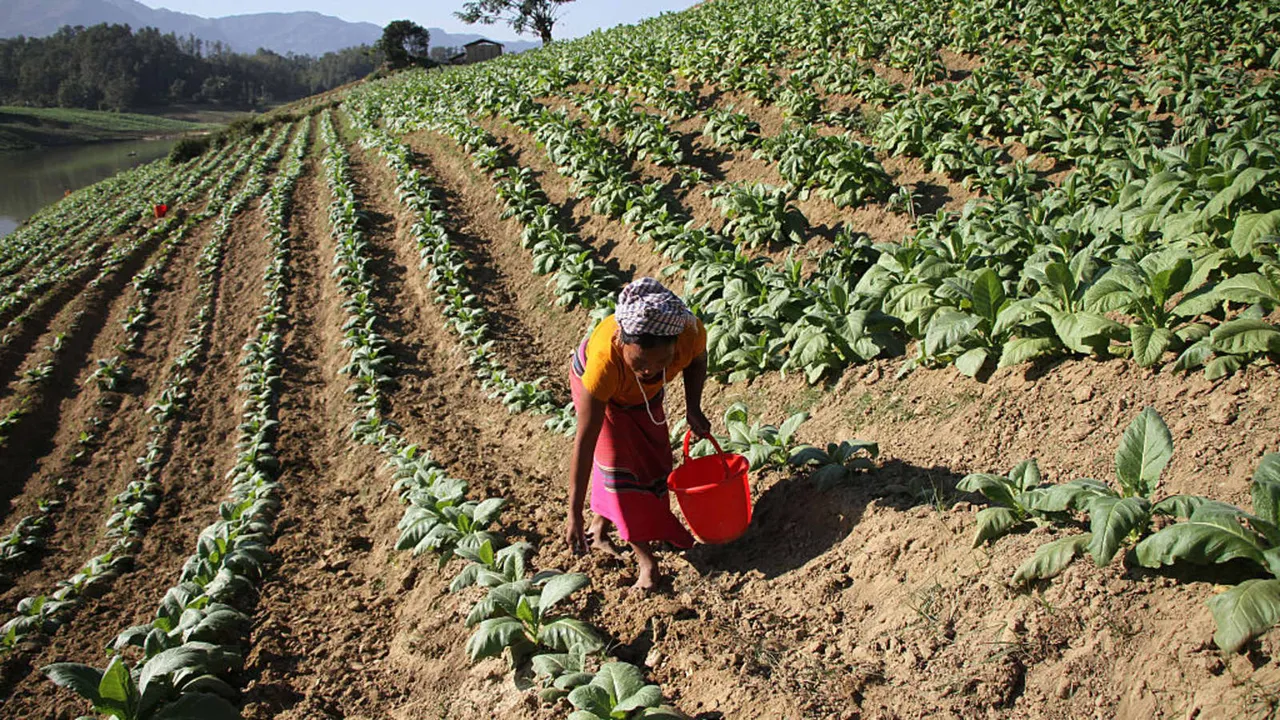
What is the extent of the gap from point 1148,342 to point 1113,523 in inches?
60.2

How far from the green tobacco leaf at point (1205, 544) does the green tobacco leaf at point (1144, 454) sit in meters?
0.32

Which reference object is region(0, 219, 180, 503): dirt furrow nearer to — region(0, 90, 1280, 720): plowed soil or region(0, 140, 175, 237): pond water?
region(0, 90, 1280, 720): plowed soil

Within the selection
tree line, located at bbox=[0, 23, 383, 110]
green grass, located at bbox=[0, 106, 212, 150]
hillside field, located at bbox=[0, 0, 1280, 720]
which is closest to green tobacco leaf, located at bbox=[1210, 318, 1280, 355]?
hillside field, located at bbox=[0, 0, 1280, 720]

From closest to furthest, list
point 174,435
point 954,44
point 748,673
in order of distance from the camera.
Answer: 1. point 748,673
2. point 174,435
3. point 954,44

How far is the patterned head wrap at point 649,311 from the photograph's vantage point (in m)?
3.00

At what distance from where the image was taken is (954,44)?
12.7 m

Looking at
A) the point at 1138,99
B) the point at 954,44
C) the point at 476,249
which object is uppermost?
the point at 954,44

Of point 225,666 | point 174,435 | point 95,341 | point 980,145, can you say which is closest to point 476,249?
point 174,435

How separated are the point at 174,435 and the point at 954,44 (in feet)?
40.4

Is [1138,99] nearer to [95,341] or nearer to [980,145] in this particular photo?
[980,145]

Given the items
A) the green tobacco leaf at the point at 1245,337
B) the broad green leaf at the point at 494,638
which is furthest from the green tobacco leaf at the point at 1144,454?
the broad green leaf at the point at 494,638

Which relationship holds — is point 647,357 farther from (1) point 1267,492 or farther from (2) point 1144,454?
(1) point 1267,492

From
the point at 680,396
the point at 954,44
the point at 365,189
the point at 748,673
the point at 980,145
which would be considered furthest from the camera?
the point at 365,189

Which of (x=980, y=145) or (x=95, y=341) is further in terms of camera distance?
(x=95, y=341)
